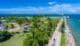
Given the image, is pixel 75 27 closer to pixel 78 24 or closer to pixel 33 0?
pixel 78 24

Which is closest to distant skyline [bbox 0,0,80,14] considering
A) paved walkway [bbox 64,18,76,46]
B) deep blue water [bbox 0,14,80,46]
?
deep blue water [bbox 0,14,80,46]

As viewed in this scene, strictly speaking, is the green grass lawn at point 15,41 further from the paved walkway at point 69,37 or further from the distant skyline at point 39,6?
the paved walkway at point 69,37

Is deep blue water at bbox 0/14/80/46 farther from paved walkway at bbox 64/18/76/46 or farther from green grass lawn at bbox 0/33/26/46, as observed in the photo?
green grass lawn at bbox 0/33/26/46

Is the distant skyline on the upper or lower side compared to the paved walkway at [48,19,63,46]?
upper

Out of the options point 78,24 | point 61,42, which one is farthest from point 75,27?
point 61,42

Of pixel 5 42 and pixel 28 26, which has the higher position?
pixel 28 26

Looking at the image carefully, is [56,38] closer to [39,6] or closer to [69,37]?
[69,37]

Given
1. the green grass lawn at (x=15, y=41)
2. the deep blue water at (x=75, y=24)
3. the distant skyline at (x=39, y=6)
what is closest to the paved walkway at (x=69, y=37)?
the deep blue water at (x=75, y=24)

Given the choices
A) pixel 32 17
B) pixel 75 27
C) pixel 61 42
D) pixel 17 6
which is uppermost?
pixel 17 6
